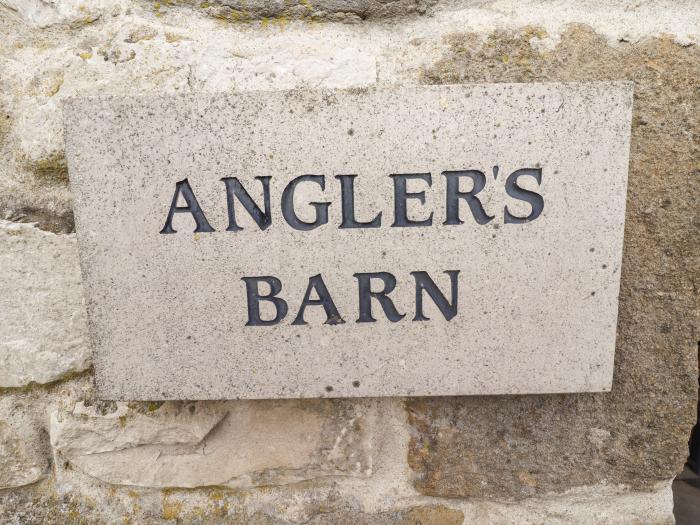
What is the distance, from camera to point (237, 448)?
0.82 m

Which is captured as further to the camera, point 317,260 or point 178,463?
point 178,463

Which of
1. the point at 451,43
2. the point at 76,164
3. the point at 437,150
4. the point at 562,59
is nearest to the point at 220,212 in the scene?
the point at 76,164

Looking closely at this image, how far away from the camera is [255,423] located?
821 millimetres

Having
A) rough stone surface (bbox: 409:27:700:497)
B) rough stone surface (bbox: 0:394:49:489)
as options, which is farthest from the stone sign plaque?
rough stone surface (bbox: 0:394:49:489)

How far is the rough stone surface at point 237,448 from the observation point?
0.81 meters

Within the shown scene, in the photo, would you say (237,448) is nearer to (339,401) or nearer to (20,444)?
(339,401)

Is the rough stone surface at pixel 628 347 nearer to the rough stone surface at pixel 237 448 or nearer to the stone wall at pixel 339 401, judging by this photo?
the stone wall at pixel 339 401

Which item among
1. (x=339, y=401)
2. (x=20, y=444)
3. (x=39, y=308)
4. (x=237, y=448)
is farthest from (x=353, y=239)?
(x=20, y=444)

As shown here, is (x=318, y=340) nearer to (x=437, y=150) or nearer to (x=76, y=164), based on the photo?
(x=437, y=150)

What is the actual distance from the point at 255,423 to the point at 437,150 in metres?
0.53

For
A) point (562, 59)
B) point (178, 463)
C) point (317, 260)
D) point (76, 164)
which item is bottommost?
point (178, 463)

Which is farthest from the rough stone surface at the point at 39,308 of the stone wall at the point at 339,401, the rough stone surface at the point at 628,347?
the rough stone surface at the point at 628,347

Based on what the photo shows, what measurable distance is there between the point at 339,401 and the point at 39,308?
512 millimetres

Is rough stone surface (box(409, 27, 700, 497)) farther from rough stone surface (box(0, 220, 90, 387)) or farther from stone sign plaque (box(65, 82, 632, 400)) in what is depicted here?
rough stone surface (box(0, 220, 90, 387))
